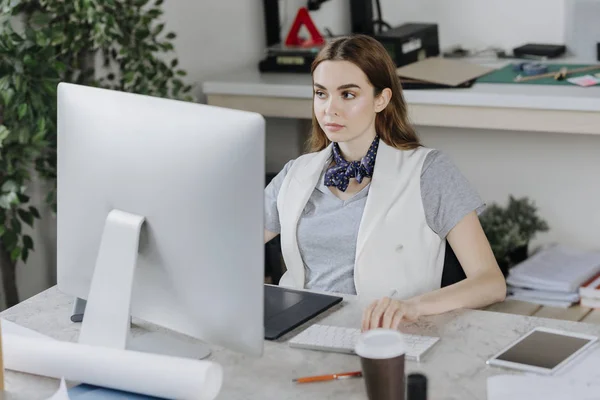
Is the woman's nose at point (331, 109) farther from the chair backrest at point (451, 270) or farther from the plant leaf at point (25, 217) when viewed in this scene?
A: the plant leaf at point (25, 217)

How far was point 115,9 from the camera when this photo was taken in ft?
9.87

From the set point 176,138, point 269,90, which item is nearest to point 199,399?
point 176,138

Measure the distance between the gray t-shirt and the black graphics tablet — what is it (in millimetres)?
199

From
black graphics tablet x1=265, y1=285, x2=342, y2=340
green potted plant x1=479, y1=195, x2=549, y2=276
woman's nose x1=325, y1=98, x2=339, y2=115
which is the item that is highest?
woman's nose x1=325, y1=98, x2=339, y2=115

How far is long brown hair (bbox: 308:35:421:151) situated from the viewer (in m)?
2.19

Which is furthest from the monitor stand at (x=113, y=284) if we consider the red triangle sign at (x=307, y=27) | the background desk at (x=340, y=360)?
the red triangle sign at (x=307, y=27)

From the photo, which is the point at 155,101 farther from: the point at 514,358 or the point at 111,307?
the point at 514,358

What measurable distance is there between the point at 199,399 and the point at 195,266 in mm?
195

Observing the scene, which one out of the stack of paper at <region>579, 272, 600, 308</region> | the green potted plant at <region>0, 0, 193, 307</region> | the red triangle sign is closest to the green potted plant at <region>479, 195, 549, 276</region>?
the stack of paper at <region>579, 272, 600, 308</region>

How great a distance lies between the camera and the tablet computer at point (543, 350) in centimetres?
164

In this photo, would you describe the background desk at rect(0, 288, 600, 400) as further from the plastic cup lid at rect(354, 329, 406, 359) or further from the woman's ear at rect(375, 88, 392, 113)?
the woman's ear at rect(375, 88, 392, 113)

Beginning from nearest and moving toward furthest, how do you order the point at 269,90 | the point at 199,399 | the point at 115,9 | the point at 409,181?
the point at 199,399 < the point at 409,181 < the point at 115,9 < the point at 269,90

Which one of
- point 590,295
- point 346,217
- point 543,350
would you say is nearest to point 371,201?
point 346,217

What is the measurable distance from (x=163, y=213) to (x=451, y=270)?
0.78 meters
